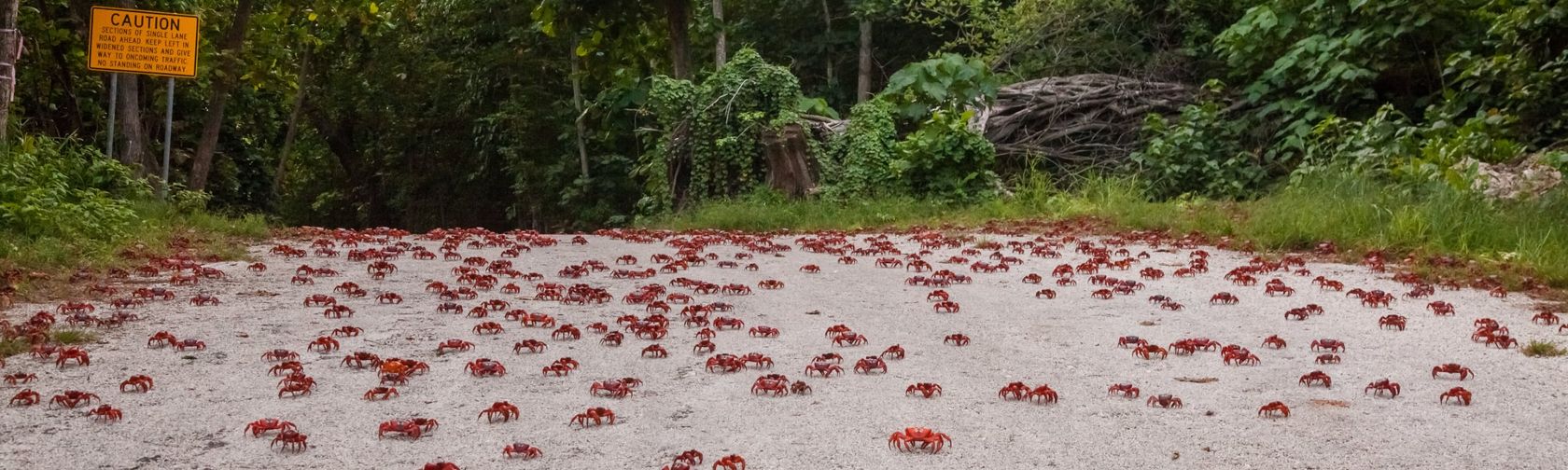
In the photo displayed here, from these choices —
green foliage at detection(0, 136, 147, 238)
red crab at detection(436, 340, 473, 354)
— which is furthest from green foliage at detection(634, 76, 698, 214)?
red crab at detection(436, 340, 473, 354)

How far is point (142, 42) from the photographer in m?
12.6

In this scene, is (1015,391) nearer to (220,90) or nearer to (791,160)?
(791,160)

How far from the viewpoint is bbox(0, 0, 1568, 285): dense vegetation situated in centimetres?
1170

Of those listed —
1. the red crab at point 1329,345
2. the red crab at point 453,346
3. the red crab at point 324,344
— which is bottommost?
the red crab at point 324,344

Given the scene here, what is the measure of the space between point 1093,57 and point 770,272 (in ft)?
38.5

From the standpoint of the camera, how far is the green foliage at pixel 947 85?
60.5 ft

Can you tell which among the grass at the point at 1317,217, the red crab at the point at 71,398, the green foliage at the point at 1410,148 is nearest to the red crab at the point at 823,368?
the red crab at the point at 71,398

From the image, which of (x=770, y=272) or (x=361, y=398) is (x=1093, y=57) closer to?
(x=770, y=272)

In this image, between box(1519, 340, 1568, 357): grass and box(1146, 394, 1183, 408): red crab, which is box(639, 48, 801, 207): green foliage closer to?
box(1519, 340, 1568, 357): grass

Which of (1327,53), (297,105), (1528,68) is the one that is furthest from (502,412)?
(297,105)

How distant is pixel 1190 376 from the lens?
550cm

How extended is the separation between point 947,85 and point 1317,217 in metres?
7.97

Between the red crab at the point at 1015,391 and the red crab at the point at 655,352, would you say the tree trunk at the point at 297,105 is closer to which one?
the red crab at the point at 655,352

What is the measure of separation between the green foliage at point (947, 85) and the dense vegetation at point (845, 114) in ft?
0.14
